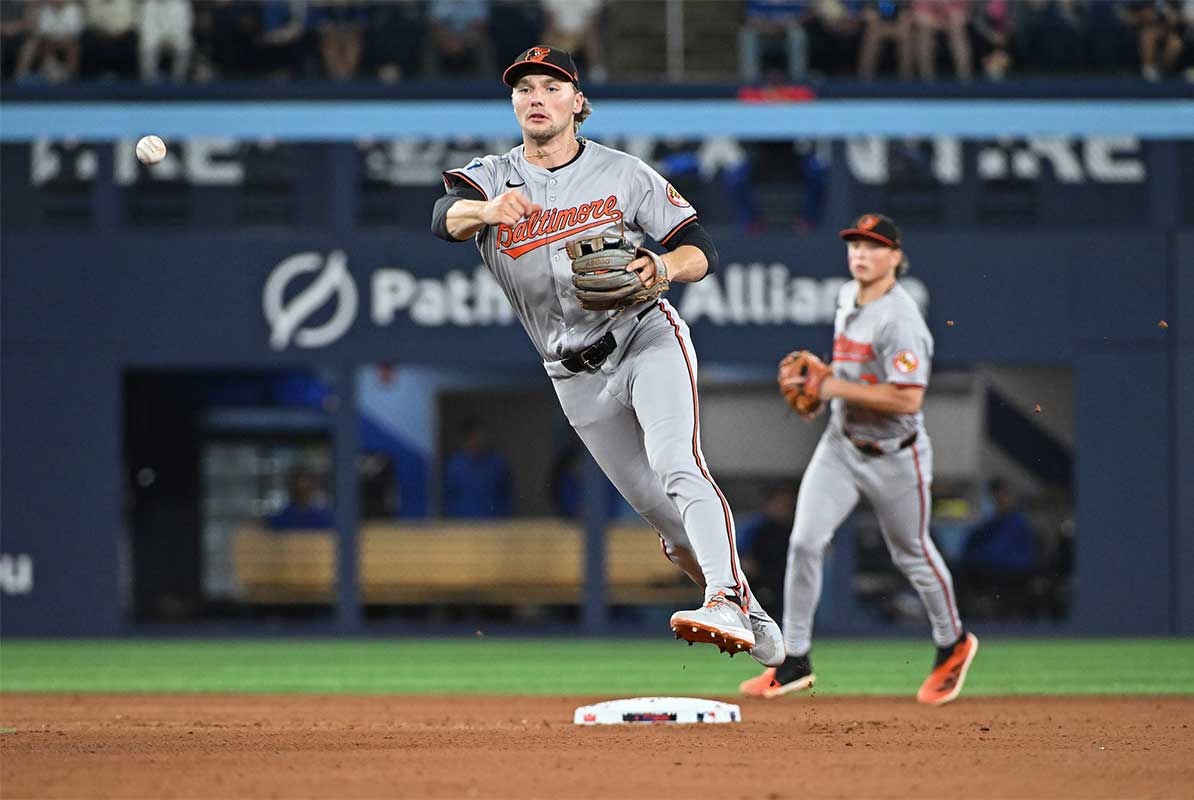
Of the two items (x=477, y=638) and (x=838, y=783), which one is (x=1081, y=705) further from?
(x=477, y=638)

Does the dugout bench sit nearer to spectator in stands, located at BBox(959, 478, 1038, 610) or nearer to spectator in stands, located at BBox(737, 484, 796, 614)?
spectator in stands, located at BBox(737, 484, 796, 614)

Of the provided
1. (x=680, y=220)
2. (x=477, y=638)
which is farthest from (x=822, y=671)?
(x=680, y=220)

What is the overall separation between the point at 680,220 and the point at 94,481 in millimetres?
8964

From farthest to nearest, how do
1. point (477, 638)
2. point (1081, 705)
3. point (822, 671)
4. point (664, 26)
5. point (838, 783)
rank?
point (664, 26)
point (477, 638)
point (822, 671)
point (1081, 705)
point (838, 783)

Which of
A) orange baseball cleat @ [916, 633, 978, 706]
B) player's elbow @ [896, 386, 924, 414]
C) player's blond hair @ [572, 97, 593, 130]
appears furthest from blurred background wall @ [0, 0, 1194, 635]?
player's blond hair @ [572, 97, 593, 130]

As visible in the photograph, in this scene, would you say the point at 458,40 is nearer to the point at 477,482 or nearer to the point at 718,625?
the point at 477,482

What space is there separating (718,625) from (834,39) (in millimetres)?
9770

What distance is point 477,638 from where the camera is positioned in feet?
44.7

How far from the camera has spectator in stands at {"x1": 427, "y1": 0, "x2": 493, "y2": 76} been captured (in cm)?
1439

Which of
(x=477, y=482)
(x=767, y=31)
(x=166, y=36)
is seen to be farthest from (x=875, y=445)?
(x=166, y=36)

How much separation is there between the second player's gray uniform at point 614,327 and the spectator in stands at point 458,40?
8408 mm

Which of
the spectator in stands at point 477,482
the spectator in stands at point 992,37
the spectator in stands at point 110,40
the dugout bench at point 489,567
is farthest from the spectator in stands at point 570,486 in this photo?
the spectator in stands at point 110,40

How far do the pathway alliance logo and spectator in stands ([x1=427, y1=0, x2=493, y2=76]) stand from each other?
75.4 inches

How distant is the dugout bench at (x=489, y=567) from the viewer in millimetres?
13742
